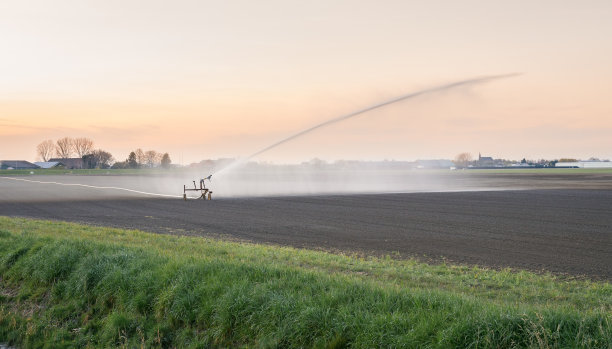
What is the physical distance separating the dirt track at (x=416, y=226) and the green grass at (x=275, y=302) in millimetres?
3150

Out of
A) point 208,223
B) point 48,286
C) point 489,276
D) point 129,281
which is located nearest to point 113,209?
point 208,223

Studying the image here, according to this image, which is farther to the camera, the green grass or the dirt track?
the dirt track

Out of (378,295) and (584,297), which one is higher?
(378,295)

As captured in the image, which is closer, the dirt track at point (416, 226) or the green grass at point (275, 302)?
the green grass at point (275, 302)

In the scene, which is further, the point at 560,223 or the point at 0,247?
the point at 560,223

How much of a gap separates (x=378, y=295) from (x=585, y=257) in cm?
1127

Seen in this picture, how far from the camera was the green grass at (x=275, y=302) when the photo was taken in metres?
7.48

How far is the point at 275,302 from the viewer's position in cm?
916

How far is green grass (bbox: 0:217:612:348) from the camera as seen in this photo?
7477mm

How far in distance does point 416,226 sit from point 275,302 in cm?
1755

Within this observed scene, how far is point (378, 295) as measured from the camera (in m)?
9.11

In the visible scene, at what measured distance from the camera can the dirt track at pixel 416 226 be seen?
1716 centimetres

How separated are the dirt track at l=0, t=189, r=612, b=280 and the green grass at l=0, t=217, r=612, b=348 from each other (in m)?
3.15

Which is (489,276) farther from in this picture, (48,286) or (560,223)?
(560,223)
